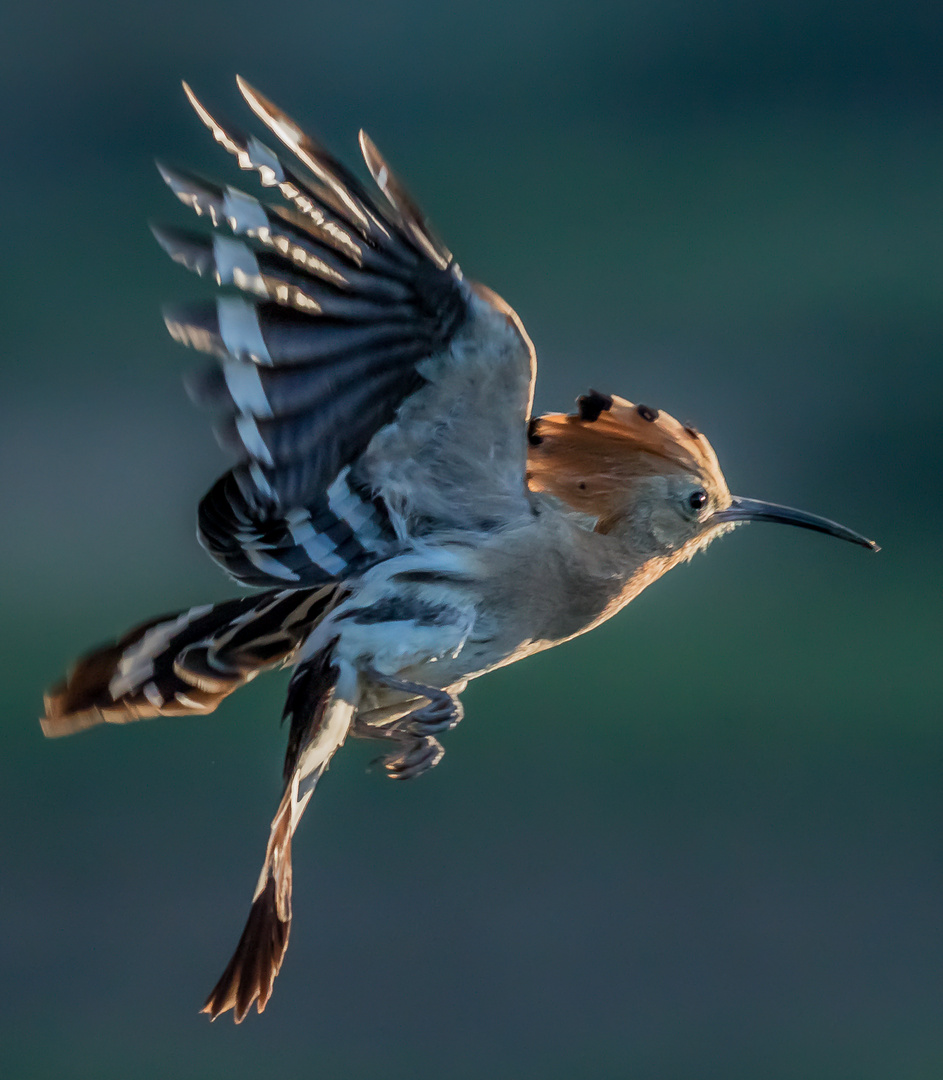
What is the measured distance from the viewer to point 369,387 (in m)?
1.02

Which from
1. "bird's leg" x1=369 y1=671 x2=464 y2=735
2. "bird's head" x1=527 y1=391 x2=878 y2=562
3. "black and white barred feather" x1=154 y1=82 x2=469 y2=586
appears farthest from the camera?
"bird's head" x1=527 y1=391 x2=878 y2=562

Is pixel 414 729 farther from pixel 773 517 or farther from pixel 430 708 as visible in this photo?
pixel 773 517

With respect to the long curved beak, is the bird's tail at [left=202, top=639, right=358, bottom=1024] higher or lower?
lower

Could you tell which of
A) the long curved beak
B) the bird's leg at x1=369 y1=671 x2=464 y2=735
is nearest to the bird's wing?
the bird's leg at x1=369 y1=671 x2=464 y2=735

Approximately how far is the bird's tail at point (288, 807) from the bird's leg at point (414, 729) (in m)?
0.04

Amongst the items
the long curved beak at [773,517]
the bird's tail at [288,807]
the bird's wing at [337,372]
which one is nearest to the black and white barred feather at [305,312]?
the bird's wing at [337,372]

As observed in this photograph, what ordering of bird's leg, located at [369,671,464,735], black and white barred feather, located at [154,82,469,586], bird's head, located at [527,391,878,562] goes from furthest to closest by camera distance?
bird's head, located at [527,391,878,562]
bird's leg, located at [369,671,464,735]
black and white barred feather, located at [154,82,469,586]

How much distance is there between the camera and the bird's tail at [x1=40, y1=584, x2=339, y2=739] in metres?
1.21

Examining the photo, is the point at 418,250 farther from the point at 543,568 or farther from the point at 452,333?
the point at 543,568

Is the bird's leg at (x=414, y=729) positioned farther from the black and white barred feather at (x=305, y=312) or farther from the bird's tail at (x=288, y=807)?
the black and white barred feather at (x=305, y=312)

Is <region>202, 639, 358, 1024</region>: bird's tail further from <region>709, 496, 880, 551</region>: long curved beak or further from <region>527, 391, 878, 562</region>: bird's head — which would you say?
<region>709, 496, 880, 551</region>: long curved beak

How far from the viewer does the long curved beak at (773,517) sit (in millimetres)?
1294

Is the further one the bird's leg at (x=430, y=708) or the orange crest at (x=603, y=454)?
the orange crest at (x=603, y=454)

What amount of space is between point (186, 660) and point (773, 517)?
612 mm
